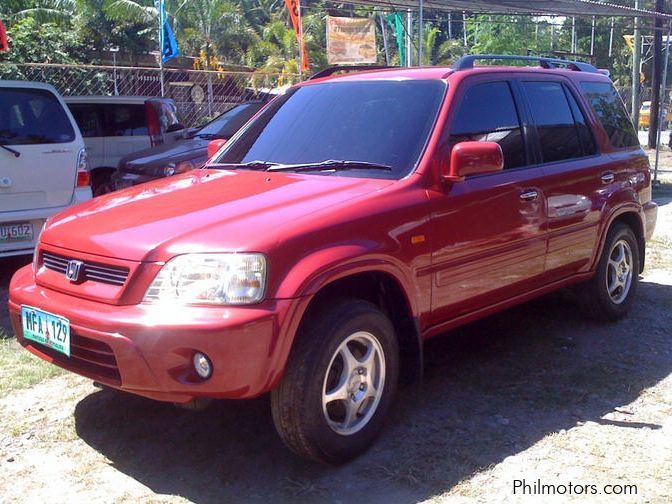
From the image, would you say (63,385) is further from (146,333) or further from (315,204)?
(315,204)

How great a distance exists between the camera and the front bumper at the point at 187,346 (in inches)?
120

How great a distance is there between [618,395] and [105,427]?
9.18 feet

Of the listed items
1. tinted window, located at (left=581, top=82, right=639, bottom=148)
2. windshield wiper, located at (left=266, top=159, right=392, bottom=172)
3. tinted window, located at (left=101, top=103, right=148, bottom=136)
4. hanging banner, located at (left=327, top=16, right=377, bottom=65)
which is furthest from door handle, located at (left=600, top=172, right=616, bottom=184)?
hanging banner, located at (left=327, top=16, right=377, bottom=65)

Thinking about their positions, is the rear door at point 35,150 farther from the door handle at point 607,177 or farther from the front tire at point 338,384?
the door handle at point 607,177

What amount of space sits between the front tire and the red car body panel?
150 mm

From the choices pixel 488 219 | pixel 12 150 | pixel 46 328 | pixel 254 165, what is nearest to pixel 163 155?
pixel 12 150

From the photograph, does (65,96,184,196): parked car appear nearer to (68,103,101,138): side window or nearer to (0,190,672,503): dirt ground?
(68,103,101,138): side window

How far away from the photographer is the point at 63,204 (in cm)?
676

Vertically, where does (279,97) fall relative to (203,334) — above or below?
above

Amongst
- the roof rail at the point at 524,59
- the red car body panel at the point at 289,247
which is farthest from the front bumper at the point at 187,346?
the roof rail at the point at 524,59

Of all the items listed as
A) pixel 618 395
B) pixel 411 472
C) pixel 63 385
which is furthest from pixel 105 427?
pixel 618 395

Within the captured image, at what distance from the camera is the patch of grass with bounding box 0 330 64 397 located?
4543mm

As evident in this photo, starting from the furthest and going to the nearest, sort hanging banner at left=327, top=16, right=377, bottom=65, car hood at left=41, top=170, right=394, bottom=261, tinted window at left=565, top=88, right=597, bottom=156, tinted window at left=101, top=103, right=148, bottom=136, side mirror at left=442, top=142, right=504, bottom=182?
hanging banner at left=327, top=16, right=377, bottom=65
tinted window at left=101, top=103, right=148, bottom=136
tinted window at left=565, top=88, right=597, bottom=156
side mirror at left=442, top=142, right=504, bottom=182
car hood at left=41, top=170, right=394, bottom=261

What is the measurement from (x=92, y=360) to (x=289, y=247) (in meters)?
0.99
